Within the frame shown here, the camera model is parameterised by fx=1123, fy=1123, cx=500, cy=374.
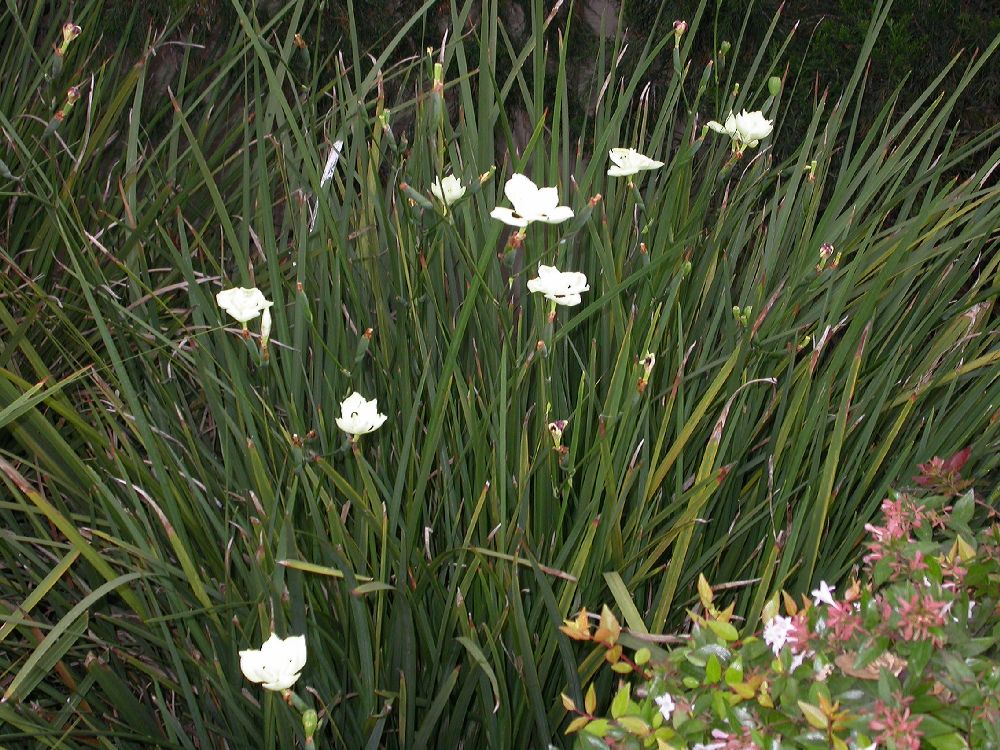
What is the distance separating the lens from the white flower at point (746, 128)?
1.87 metres

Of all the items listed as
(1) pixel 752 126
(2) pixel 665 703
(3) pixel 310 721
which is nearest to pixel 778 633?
(2) pixel 665 703

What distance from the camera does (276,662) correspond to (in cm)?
130

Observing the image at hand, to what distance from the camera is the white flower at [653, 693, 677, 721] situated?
131 cm

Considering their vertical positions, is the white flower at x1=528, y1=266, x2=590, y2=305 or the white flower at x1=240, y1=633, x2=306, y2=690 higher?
the white flower at x1=528, y1=266, x2=590, y2=305

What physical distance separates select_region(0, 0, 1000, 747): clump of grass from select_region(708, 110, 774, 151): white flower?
0.12 metres

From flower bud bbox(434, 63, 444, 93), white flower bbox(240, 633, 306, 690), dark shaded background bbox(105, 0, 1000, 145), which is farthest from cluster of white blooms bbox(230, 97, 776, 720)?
dark shaded background bbox(105, 0, 1000, 145)

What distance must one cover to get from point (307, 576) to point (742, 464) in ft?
2.48

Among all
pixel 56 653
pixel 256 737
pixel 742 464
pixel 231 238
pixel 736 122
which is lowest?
pixel 256 737

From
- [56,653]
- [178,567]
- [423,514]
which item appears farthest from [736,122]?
[56,653]

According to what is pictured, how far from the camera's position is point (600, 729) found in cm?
128

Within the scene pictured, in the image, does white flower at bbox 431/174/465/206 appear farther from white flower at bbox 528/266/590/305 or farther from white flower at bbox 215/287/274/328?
white flower at bbox 215/287/274/328

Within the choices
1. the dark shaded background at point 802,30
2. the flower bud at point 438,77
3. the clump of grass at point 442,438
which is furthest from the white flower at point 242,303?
the dark shaded background at point 802,30

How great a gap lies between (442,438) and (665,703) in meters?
0.61

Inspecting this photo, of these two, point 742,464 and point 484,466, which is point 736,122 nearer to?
point 742,464
